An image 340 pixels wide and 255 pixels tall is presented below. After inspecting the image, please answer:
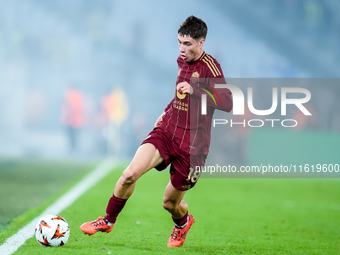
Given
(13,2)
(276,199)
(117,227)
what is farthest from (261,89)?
(13,2)

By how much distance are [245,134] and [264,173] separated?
1.42m

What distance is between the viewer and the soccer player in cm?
439

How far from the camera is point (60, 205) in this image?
6.89 meters

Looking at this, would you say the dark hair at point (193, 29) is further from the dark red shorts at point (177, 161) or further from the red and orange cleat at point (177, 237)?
the red and orange cleat at point (177, 237)

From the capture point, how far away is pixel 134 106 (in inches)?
875

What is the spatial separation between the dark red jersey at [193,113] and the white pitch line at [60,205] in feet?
5.34

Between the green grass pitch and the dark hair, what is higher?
the dark hair

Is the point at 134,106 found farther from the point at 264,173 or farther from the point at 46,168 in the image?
the point at 46,168

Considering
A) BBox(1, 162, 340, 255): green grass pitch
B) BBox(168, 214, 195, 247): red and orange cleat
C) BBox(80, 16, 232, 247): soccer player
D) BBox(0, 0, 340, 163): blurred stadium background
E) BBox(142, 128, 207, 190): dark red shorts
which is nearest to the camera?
BBox(80, 16, 232, 247): soccer player

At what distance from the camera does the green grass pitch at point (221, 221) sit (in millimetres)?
4660

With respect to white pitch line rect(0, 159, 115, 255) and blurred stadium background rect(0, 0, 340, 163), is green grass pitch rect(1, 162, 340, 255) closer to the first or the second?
white pitch line rect(0, 159, 115, 255)

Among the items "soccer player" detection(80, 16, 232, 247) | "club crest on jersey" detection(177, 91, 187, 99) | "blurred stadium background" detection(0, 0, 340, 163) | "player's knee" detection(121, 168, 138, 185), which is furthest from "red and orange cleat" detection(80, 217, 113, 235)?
"blurred stadium background" detection(0, 0, 340, 163)

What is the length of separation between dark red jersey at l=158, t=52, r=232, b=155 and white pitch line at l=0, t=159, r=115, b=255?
1.63 m

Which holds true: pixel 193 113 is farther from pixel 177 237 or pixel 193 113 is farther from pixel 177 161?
pixel 177 237
